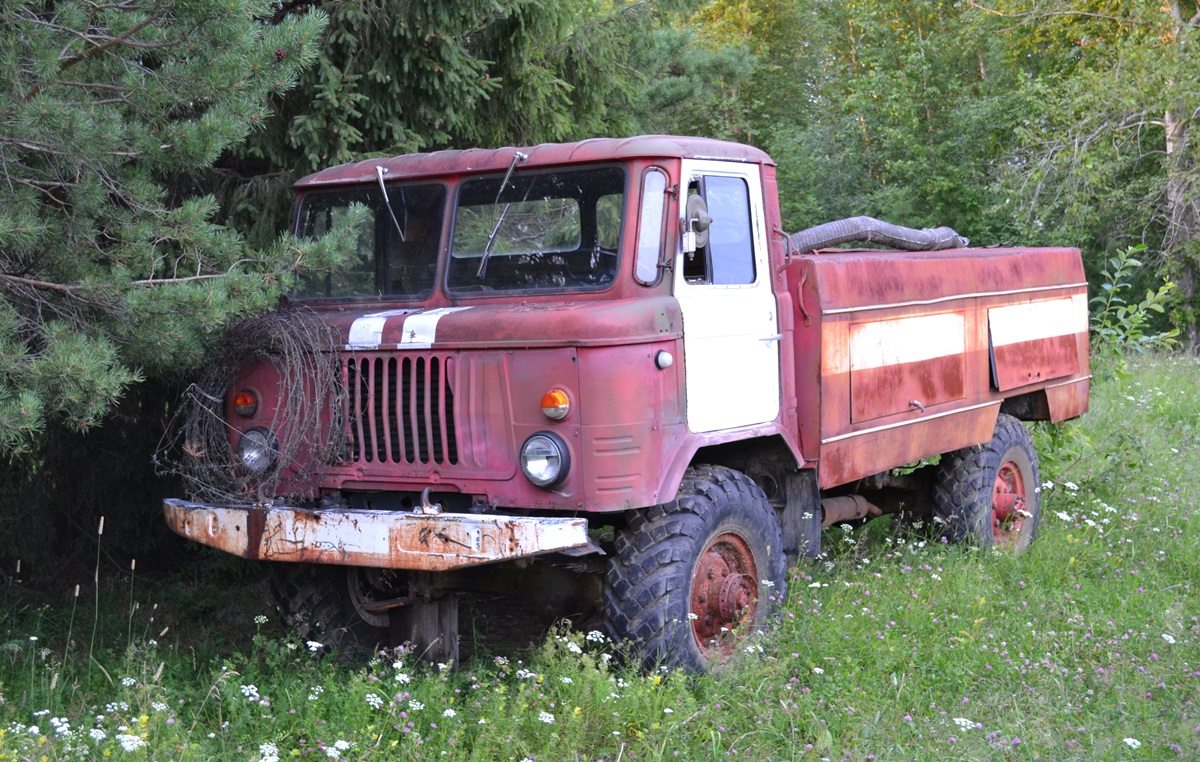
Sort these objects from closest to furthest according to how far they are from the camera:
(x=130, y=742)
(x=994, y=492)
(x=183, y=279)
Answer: (x=130, y=742), (x=183, y=279), (x=994, y=492)

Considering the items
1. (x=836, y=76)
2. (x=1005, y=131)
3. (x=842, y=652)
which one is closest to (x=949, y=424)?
(x=842, y=652)

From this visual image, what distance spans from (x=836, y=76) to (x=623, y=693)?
3145 cm

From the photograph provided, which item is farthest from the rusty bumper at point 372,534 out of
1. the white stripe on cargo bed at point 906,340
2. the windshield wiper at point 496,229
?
the white stripe on cargo bed at point 906,340

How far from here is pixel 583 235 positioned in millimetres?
5391

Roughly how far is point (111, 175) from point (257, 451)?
132 cm

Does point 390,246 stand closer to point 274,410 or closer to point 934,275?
point 274,410

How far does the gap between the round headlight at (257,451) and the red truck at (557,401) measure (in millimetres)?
16

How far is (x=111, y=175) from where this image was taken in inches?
202

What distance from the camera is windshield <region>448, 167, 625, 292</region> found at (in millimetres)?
5367

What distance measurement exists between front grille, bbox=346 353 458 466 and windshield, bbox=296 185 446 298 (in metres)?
0.61

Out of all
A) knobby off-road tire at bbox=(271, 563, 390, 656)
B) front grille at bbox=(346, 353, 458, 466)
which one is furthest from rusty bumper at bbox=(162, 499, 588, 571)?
knobby off-road tire at bbox=(271, 563, 390, 656)

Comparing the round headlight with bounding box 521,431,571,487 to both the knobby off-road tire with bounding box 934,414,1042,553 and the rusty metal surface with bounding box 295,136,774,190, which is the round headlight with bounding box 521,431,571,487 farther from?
the knobby off-road tire with bounding box 934,414,1042,553

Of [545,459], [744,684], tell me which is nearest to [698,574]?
[744,684]

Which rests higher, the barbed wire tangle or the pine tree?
the pine tree
